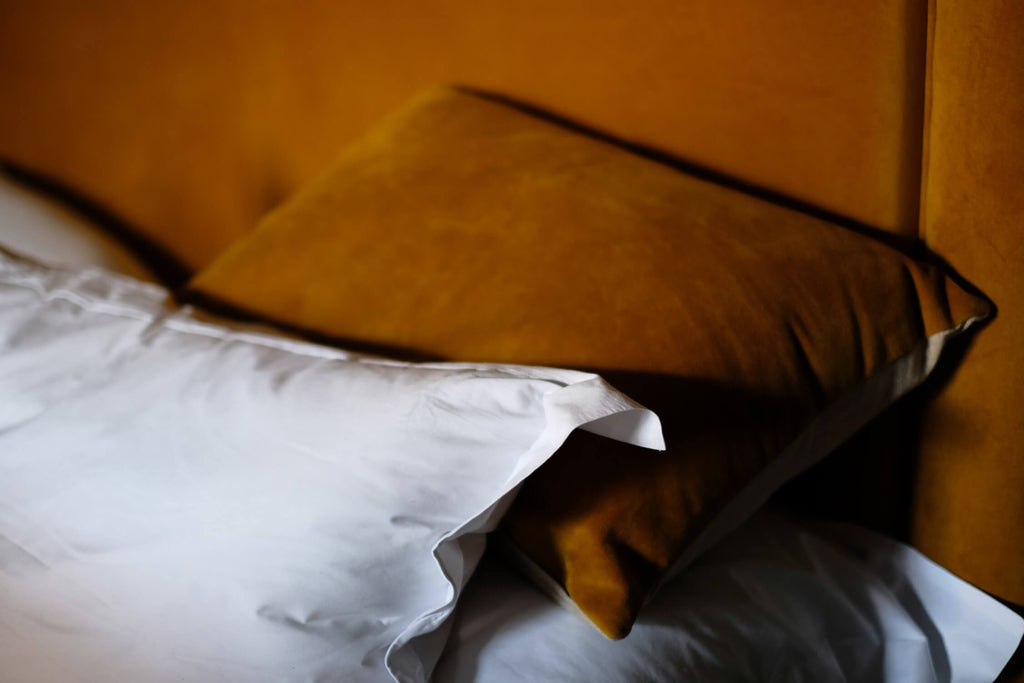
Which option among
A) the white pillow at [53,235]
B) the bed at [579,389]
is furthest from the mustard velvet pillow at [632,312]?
the white pillow at [53,235]

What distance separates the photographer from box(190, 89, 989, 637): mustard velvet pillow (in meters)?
0.58

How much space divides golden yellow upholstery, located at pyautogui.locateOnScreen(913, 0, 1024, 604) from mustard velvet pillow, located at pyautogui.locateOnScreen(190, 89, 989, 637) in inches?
1.5

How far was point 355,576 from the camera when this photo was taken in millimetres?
511

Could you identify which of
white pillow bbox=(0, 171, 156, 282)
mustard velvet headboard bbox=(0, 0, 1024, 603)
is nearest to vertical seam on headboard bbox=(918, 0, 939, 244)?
mustard velvet headboard bbox=(0, 0, 1024, 603)

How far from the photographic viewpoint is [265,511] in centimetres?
51

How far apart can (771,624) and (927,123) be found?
42 centimetres

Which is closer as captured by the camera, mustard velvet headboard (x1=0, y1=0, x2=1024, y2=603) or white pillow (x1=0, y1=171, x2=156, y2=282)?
mustard velvet headboard (x1=0, y1=0, x2=1024, y2=603)

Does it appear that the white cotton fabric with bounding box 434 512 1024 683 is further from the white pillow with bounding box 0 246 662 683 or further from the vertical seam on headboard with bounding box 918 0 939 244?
the vertical seam on headboard with bounding box 918 0 939 244

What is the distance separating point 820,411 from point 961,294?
155 millimetres

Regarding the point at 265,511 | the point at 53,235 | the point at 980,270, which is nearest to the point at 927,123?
the point at 980,270

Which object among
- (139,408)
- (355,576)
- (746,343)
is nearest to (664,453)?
(746,343)

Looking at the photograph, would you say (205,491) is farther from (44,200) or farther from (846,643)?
(44,200)

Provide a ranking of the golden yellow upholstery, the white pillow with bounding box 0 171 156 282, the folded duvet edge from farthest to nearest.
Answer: the white pillow with bounding box 0 171 156 282, the golden yellow upholstery, the folded duvet edge

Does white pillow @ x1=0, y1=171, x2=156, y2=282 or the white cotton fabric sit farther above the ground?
white pillow @ x1=0, y1=171, x2=156, y2=282
